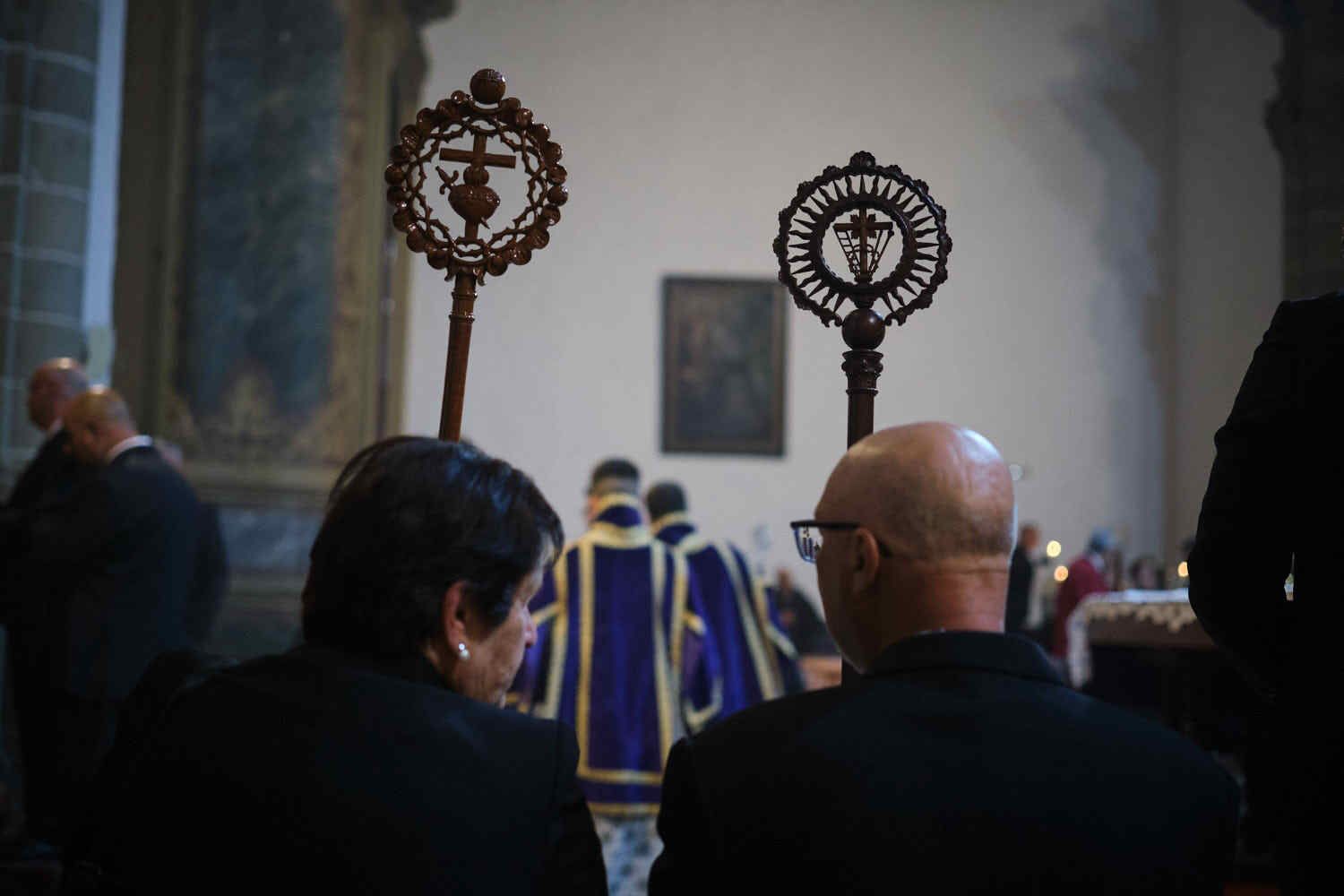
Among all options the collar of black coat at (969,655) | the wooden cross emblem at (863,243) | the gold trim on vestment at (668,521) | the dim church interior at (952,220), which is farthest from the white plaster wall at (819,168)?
the collar of black coat at (969,655)

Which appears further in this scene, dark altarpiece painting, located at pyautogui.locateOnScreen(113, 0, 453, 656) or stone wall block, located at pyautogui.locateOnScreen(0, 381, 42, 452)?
dark altarpiece painting, located at pyautogui.locateOnScreen(113, 0, 453, 656)

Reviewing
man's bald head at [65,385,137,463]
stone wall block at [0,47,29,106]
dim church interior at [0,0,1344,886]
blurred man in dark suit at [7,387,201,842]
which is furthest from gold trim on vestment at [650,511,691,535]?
dim church interior at [0,0,1344,886]

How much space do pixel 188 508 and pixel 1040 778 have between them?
173 inches

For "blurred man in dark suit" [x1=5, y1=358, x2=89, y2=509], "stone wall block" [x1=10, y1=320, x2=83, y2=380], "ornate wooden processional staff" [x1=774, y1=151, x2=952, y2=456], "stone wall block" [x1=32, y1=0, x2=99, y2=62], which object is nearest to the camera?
"ornate wooden processional staff" [x1=774, y1=151, x2=952, y2=456]

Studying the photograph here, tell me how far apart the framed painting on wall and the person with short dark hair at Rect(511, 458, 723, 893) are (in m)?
8.33

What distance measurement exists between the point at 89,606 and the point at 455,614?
3.97 metres

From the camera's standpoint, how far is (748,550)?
13914 millimetres

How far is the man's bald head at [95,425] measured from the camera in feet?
17.1

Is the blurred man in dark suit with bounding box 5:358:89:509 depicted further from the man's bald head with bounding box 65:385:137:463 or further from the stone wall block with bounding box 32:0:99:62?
the stone wall block with bounding box 32:0:99:62

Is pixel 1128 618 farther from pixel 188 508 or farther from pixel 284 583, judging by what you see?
pixel 284 583

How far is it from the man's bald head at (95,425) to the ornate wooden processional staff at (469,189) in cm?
319

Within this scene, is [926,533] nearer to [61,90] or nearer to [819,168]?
[61,90]

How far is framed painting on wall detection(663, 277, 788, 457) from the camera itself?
14.1m

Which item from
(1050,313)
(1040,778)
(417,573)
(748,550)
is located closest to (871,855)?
(1040,778)
